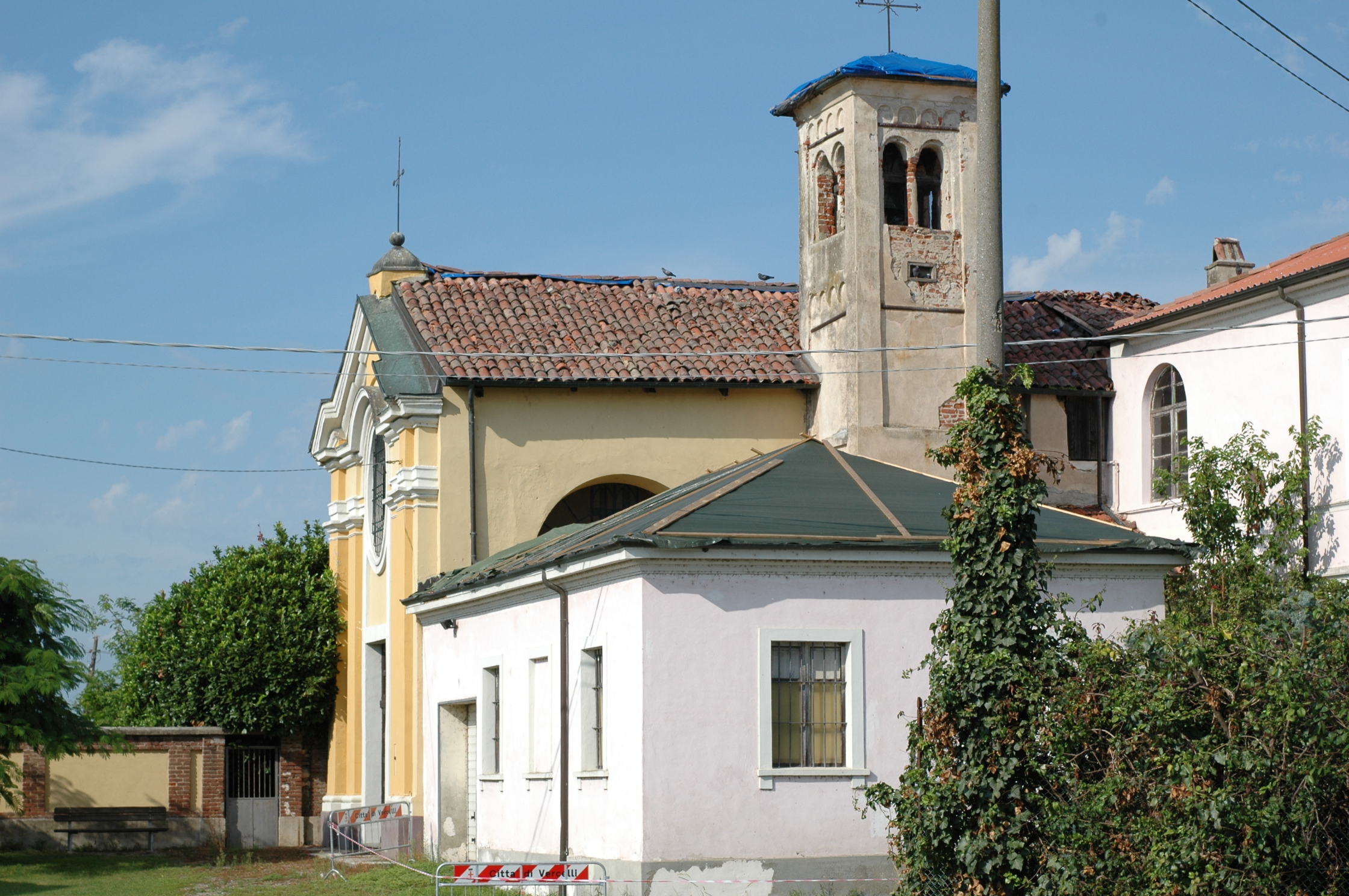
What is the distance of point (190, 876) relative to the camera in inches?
897

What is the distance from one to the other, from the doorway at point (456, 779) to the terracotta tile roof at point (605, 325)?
17.5ft

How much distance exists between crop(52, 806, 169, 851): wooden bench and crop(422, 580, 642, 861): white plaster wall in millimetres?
7440

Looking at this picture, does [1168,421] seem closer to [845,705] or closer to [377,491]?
[845,705]

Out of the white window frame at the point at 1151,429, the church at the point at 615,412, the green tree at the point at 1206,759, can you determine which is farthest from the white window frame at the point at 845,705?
the white window frame at the point at 1151,429

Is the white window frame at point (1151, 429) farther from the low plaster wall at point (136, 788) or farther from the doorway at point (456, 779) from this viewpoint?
the low plaster wall at point (136, 788)

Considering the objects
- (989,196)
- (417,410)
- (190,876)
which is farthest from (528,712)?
(989,196)

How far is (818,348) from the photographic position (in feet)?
84.8

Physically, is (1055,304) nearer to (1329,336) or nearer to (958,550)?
(1329,336)

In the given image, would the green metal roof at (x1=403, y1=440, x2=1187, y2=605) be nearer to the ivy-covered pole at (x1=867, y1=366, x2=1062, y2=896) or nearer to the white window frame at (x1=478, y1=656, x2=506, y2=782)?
the white window frame at (x1=478, y1=656, x2=506, y2=782)

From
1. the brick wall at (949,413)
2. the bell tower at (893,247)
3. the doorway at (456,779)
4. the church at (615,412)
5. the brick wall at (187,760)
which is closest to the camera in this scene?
the church at (615,412)

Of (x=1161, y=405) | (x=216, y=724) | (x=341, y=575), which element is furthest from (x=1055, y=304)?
(x=216, y=724)

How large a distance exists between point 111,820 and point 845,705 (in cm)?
1593

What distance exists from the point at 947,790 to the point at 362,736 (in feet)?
62.2

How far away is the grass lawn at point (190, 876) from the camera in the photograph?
65.2 feet
